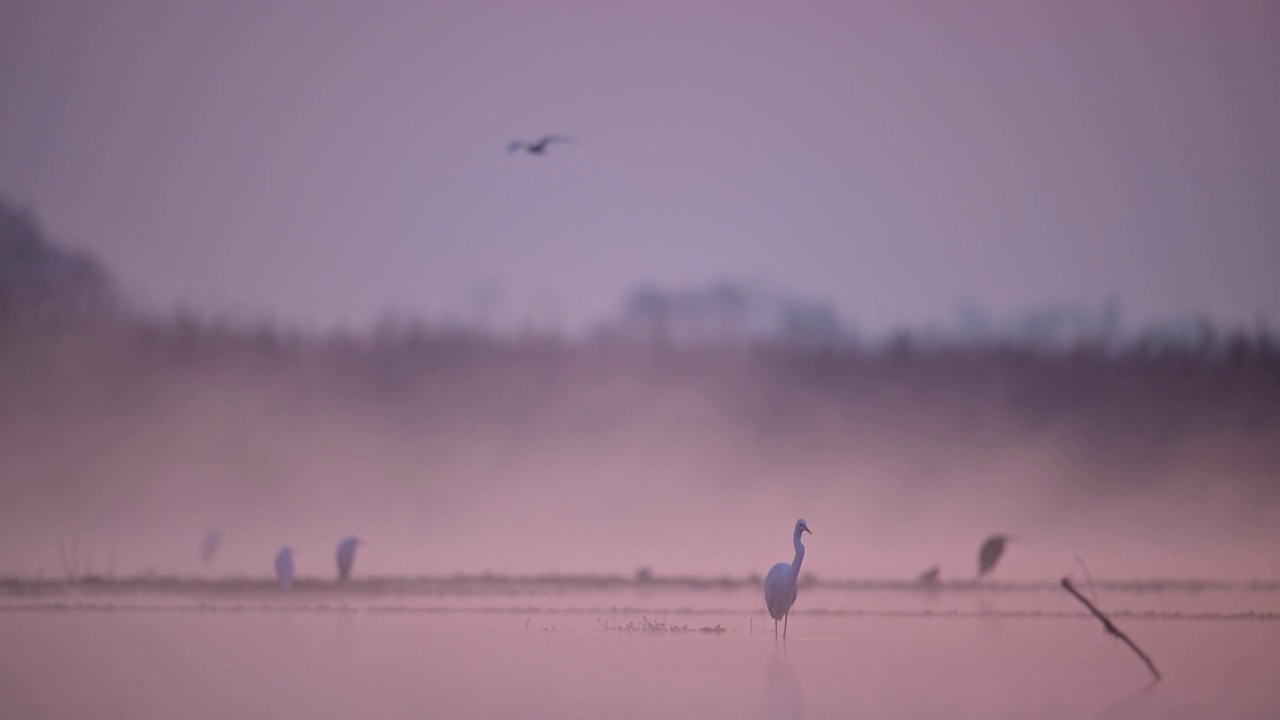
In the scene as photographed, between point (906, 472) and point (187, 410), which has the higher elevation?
point (187, 410)

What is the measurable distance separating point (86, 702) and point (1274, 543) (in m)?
22.7

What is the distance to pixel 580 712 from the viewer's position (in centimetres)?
923

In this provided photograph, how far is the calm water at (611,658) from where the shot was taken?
31.7 ft

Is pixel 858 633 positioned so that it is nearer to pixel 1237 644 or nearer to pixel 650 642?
pixel 650 642

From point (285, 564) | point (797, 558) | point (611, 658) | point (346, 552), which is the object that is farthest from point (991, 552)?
point (611, 658)

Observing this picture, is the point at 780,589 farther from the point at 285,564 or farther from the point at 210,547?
the point at 210,547

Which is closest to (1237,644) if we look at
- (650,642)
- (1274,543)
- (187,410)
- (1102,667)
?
(1102,667)

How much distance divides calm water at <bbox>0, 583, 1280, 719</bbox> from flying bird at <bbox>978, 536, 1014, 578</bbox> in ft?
13.0

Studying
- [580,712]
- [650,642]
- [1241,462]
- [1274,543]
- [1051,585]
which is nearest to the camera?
[580,712]

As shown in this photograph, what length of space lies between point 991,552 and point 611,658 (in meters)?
11.9

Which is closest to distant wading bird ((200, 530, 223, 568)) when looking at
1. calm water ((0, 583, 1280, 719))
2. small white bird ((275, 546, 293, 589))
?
small white bird ((275, 546, 293, 589))

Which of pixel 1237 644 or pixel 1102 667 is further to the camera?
pixel 1237 644

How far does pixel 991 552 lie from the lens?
22344 millimetres

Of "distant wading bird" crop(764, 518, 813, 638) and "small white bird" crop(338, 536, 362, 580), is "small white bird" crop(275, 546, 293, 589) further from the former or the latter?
"distant wading bird" crop(764, 518, 813, 638)
